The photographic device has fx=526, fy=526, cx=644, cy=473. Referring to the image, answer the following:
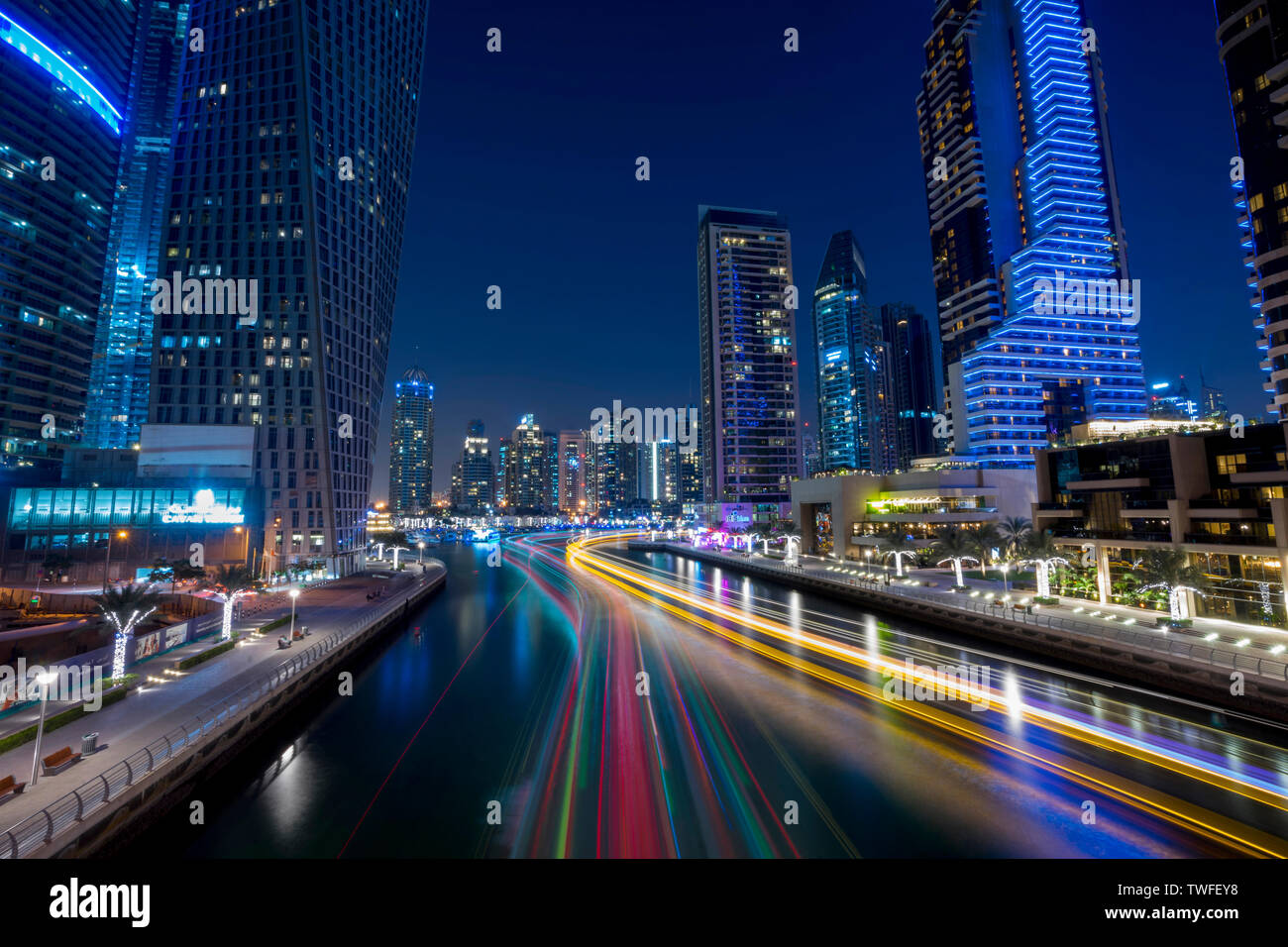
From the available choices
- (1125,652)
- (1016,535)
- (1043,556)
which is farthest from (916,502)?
(1125,652)

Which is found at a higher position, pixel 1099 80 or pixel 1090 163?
pixel 1099 80

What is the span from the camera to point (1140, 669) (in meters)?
26.2

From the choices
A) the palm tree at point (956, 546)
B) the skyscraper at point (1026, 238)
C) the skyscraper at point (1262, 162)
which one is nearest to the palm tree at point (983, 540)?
the palm tree at point (956, 546)

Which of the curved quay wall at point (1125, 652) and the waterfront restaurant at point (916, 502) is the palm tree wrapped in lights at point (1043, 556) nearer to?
the curved quay wall at point (1125, 652)

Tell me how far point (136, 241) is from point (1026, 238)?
23061cm

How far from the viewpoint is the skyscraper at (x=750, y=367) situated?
495 feet

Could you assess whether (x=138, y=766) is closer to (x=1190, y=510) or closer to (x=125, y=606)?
(x=125, y=606)

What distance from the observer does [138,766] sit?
619 inches

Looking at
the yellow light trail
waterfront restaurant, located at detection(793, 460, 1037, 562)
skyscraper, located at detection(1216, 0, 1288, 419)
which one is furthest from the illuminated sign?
skyscraper, located at detection(1216, 0, 1288, 419)

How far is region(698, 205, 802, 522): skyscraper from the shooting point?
15100 centimetres

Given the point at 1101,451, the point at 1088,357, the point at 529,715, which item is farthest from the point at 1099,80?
the point at 529,715
